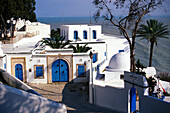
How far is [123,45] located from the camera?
3123cm

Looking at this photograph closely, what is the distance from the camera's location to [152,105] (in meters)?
14.5

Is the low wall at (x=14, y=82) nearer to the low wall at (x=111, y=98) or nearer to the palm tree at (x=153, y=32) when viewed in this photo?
the low wall at (x=111, y=98)

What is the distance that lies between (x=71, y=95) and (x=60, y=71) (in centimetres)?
354

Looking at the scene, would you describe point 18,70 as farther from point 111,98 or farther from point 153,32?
point 153,32

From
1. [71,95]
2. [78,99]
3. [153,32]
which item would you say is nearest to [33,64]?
[71,95]

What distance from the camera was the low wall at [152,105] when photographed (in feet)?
44.9

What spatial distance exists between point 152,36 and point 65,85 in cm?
1336

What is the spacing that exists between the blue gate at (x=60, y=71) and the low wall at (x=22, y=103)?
15.1 m

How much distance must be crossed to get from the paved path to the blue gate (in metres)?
0.55

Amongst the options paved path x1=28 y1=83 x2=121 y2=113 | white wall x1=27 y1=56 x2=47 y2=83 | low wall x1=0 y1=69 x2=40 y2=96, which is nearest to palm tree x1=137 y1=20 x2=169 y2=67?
paved path x1=28 y1=83 x2=121 y2=113

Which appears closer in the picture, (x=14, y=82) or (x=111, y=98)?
(x=14, y=82)

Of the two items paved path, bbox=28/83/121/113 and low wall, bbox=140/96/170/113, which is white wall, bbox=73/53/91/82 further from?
low wall, bbox=140/96/170/113

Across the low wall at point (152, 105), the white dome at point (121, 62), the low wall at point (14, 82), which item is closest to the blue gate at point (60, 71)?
the white dome at point (121, 62)

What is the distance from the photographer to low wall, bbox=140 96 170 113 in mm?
13677
